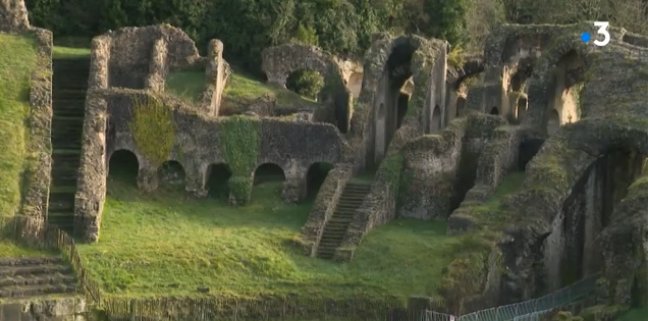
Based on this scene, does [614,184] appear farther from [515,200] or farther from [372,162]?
[372,162]

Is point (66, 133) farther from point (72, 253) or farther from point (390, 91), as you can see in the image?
point (390, 91)

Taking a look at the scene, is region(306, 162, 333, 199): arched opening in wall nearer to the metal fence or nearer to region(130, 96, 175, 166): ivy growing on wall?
region(130, 96, 175, 166): ivy growing on wall

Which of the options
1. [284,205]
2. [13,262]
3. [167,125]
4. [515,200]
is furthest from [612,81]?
Answer: [13,262]

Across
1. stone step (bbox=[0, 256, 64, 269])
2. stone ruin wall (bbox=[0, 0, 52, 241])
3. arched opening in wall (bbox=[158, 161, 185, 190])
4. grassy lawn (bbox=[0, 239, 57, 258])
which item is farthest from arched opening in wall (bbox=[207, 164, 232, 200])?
stone step (bbox=[0, 256, 64, 269])

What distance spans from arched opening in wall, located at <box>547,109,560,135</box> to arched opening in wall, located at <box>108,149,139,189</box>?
14.0 meters

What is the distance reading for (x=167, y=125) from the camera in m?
48.2

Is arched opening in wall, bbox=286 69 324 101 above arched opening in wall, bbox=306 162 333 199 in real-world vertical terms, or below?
above

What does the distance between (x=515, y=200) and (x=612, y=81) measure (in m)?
7.10

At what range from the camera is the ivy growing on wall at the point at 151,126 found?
158 feet

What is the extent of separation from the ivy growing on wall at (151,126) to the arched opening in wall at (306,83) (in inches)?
506

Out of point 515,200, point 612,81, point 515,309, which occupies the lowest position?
point 515,309

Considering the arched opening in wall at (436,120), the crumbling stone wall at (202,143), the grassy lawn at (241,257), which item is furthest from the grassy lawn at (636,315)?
the arched opening in wall at (436,120)

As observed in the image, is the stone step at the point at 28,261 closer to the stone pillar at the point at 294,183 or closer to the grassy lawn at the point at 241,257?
the grassy lawn at the point at 241,257

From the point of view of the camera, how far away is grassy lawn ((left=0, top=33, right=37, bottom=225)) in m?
43.8
